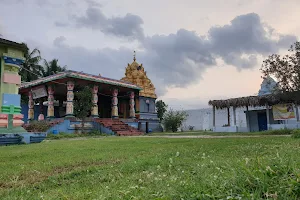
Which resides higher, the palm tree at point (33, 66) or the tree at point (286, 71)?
the palm tree at point (33, 66)

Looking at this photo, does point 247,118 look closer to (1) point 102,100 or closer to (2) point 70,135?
(1) point 102,100

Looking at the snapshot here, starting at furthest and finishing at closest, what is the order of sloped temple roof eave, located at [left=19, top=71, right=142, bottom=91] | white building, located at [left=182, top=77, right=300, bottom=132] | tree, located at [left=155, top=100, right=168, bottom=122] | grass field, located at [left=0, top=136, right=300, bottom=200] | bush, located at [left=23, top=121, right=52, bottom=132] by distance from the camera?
tree, located at [left=155, top=100, right=168, bottom=122], sloped temple roof eave, located at [left=19, top=71, right=142, bottom=91], white building, located at [left=182, top=77, right=300, bottom=132], bush, located at [left=23, top=121, right=52, bottom=132], grass field, located at [left=0, top=136, right=300, bottom=200]

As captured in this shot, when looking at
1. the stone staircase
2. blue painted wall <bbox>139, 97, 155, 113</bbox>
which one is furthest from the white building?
the stone staircase

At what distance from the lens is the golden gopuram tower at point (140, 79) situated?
91.2 feet

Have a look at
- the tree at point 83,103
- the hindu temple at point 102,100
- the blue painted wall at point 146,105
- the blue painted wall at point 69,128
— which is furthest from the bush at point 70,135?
the blue painted wall at point 146,105

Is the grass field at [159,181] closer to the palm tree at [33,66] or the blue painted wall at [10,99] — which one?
the blue painted wall at [10,99]

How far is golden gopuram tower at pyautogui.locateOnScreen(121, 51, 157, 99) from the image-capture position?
A: 27.8 meters

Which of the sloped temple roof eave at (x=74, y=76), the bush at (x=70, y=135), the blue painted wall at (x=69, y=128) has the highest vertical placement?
the sloped temple roof eave at (x=74, y=76)

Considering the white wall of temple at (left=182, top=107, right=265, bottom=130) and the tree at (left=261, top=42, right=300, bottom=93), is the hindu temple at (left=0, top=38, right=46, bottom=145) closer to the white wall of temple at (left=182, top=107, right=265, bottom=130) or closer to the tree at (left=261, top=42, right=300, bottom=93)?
the tree at (left=261, top=42, right=300, bottom=93)

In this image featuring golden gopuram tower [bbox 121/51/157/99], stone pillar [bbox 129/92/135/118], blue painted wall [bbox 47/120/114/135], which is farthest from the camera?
golden gopuram tower [bbox 121/51/157/99]

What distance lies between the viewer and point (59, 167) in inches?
183

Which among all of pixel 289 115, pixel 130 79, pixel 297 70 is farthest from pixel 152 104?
pixel 297 70

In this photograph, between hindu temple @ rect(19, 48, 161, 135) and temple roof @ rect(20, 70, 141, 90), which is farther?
hindu temple @ rect(19, 48, 161, 135)

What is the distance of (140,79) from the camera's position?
28172mm
